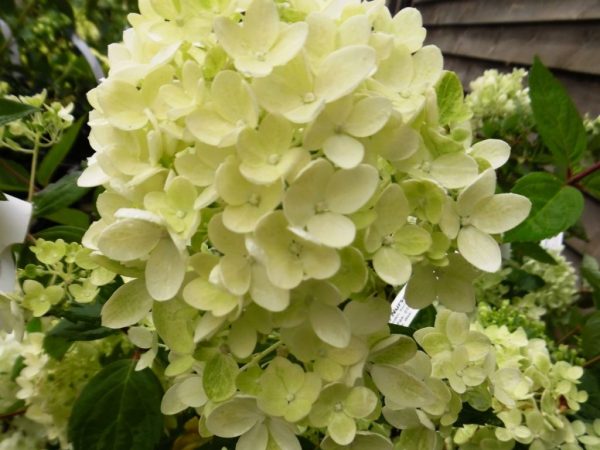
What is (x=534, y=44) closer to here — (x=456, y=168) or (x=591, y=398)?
(x=591, y=398)

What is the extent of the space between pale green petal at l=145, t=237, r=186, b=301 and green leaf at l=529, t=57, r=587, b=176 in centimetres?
42

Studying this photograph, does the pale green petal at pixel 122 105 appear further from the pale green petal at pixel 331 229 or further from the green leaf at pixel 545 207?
the green leaf at pixel 545 207

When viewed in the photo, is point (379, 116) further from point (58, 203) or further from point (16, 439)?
point (16, 439)

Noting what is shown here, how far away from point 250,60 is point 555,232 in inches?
14.1

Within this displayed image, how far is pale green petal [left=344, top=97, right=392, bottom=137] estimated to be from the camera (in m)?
0.31

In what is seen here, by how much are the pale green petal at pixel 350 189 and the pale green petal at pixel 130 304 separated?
14cm

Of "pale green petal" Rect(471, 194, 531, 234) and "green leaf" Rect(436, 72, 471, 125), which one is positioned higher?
"green leaf" Rect(436, 72, 471, 125)

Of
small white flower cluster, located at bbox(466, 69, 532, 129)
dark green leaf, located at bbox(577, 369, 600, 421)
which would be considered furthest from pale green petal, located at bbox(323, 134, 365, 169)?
small white flower cluster, located at bbox(466, 69, 532, 129)

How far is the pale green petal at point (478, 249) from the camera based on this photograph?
0.35 meters

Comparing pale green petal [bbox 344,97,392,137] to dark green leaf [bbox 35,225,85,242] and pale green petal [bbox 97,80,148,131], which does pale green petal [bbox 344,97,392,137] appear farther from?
dark green leaf [bbox 35,225,85,242]

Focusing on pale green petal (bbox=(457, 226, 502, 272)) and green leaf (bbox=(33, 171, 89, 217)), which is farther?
green leaf (bbox=(33, 171, 89, 217))

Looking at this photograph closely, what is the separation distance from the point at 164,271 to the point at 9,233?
200 mm

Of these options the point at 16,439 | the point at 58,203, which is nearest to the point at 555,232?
the point at 58,203

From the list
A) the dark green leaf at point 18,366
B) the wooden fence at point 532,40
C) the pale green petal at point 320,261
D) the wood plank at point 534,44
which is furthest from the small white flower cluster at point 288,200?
the wood plank at point 534,44
